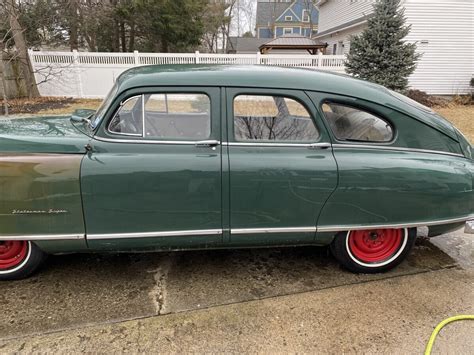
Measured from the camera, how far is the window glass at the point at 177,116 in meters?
2.66

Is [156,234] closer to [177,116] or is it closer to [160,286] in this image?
[160,286]

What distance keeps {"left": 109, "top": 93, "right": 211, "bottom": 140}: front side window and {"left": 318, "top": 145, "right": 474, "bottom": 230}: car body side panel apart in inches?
42.9

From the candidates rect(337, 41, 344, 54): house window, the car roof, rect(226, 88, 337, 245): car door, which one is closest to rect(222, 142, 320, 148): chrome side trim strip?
rect(226, 88, 337, 245): car door

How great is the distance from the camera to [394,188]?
2707 mm

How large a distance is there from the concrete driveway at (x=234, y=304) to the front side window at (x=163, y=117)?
4.02 feet

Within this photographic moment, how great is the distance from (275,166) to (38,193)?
1716 millimetres

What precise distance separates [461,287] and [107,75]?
14.6 metres

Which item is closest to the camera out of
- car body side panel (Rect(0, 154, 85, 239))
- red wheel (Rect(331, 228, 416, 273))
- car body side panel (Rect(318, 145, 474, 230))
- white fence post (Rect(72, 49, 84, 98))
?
car body side panel (Rect(0, 154, 85, 239))

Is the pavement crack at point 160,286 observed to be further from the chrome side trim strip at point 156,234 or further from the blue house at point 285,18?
the blue house at point 285,18

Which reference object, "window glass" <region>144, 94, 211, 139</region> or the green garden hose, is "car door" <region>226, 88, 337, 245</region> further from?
the green garden hose

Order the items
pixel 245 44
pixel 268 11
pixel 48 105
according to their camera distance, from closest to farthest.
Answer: pixel 48 105
pixel 245 44
pixel 268 11

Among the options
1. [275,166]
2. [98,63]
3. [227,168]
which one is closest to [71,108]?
[98,63]

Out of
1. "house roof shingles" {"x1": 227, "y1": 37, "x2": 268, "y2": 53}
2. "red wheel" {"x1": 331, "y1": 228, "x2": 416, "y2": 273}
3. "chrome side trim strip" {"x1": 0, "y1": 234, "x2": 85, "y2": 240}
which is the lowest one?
"red wheel" {"x1": 331, "y1": 228, "x2": 416, "y2": 273}

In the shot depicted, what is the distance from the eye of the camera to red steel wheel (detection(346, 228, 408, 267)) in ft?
9.91
